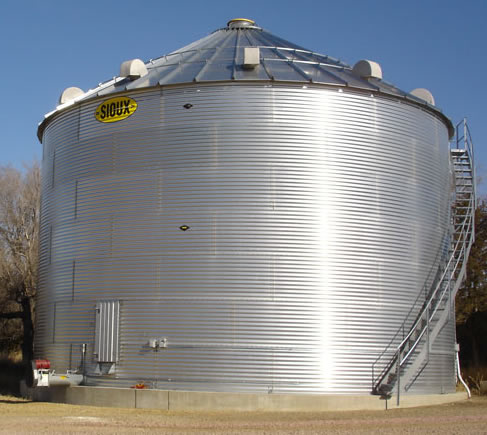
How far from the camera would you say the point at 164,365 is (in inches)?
891

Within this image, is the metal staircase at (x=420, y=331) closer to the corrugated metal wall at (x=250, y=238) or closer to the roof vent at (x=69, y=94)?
the corrugated metal wall at (x=250, y=238)

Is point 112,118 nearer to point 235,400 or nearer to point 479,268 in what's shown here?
point 235,400

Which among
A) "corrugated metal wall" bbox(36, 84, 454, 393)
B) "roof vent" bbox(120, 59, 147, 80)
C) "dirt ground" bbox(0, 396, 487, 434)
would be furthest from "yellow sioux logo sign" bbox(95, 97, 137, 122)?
"dirt ground" bbox(0, 396, 487, 434)

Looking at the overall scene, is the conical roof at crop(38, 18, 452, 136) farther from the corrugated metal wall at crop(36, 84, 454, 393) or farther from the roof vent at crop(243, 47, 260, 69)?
the corrugated metal wall at crop(36, 84, 454, 393)

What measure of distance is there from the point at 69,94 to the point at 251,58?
26.2 ft

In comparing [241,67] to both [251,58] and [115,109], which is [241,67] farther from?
[115,109]

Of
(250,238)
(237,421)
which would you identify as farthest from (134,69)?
(237,421)

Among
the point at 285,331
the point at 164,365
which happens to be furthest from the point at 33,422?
the point at 285,331

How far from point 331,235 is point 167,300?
5.56m

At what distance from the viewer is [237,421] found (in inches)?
754

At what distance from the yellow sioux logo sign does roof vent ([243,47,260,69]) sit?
406 cm

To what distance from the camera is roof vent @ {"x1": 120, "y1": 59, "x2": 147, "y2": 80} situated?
2667 cm

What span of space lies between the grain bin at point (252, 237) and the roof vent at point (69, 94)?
84.8 inches

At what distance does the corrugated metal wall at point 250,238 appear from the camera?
22.3 metres
